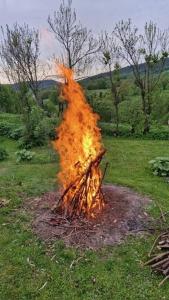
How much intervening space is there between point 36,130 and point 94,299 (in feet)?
47.1

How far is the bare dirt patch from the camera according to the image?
8242 mm

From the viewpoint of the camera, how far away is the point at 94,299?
6.57m

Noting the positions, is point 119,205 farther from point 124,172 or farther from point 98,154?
point 124,172

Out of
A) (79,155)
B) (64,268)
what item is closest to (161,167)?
(79,155)

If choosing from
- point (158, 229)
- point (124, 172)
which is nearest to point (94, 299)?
point (158, 229)

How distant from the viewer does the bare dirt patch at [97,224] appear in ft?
27.0

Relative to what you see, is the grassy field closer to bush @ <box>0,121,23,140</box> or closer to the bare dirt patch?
the bare dirt patch

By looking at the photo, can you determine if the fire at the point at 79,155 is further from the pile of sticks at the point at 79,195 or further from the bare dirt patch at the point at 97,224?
the bare dirt patch at the point at 97,224

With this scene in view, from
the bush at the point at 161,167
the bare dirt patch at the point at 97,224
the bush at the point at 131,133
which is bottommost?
the bare dirt patch at the point at 97,224

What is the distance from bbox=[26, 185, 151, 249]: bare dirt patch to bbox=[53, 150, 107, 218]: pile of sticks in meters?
0.25

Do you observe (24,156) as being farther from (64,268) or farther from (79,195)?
(64,268)

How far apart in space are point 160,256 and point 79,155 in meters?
3.55

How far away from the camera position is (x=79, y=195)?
30.0 ft

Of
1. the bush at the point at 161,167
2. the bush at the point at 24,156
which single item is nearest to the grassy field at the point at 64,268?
the bush at the point at 161,167
